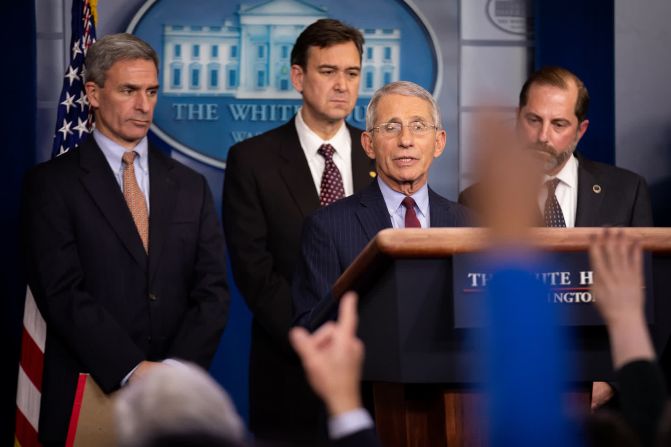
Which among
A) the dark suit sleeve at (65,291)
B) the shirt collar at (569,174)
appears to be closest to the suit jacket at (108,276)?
the dark suit sleeve at (65,291)

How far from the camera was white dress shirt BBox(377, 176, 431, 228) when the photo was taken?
132 inches

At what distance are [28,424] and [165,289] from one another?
2.50ft

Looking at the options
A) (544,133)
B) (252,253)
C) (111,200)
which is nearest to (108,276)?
(111,200)

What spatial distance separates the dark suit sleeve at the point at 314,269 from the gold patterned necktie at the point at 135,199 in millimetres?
1083

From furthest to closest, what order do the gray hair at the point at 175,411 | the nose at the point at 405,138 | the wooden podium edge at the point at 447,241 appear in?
the nose at the point at 405,138
the wooden podium edge at the point at 447,241
the gray hair at the point at 175,411

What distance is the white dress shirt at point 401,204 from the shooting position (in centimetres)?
336

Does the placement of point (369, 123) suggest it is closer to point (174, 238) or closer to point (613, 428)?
point (174, 238)

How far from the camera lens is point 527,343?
1231 mm

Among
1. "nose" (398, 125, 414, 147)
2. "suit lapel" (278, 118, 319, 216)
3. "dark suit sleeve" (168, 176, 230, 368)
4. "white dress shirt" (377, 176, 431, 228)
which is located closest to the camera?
"white dress shirt" (377, 176, 431, 228)

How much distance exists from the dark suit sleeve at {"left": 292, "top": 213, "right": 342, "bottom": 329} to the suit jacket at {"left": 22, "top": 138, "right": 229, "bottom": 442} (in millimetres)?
893

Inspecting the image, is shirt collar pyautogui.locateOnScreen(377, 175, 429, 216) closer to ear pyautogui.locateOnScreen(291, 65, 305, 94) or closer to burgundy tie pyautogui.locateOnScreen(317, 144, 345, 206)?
burgundy tie pyautogui.locateOnScreen(317, 144, 345, 206)

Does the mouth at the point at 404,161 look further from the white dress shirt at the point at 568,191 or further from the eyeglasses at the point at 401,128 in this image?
the white dress shirt at the point at 568,191

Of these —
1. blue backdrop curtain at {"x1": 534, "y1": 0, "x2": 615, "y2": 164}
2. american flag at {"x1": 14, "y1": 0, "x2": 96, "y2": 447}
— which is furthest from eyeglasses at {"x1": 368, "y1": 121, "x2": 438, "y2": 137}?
blue backdrop curtain at {"x1": 534, "y1": 0, "x2": 615, "y2": 164}

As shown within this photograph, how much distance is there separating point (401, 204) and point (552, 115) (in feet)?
4.17
